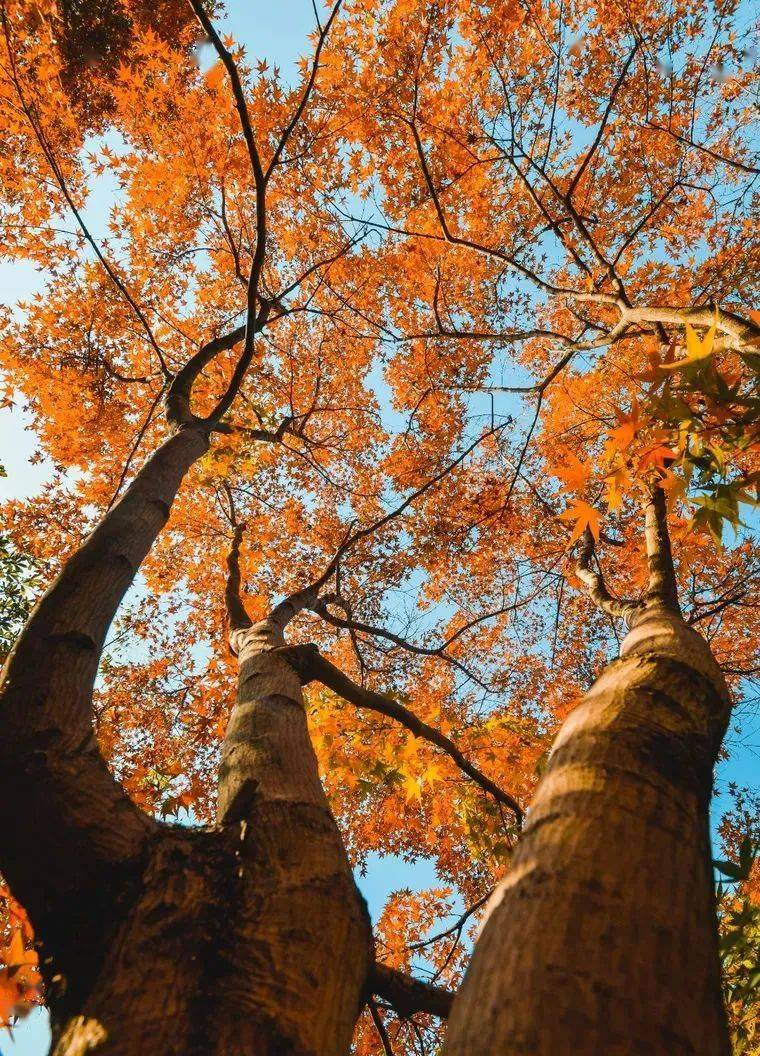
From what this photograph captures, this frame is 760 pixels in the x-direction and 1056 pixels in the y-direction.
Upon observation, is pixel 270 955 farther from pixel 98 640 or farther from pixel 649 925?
pixel 98 640

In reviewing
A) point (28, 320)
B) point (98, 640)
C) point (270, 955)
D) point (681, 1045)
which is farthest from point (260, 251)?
point (28, 320)

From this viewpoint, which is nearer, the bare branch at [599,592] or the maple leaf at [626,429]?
the maple leaf at [626,429]

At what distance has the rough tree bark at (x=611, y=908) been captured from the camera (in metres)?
0.72

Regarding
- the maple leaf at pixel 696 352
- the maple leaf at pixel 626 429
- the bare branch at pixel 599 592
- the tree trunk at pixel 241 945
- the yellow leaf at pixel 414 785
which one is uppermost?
the bare branch at pixel 599 592

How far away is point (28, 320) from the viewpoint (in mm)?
6625

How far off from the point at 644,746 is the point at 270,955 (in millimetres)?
859

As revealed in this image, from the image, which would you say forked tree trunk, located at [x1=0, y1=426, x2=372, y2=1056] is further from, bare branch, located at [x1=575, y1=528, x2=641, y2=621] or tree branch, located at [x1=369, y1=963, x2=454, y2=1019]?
bare branch, located at [x1=575, y1=528, x2=641, y2=621]

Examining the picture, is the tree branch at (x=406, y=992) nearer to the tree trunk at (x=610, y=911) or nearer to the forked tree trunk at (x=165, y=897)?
the forked tree trunk at (x=165, y=897)

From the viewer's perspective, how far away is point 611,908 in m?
0.84

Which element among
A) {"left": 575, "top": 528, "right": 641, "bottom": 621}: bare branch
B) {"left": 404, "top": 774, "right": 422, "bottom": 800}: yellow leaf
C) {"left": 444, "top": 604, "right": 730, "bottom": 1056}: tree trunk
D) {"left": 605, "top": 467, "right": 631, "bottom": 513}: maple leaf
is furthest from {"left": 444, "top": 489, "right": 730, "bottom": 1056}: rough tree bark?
{"left": 404, "top": 774, "right": 422, "bottom": 800}: yellow leaf

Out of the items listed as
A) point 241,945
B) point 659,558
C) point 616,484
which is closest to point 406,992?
point 241,945

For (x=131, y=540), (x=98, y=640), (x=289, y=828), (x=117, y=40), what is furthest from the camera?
(x=117, y=40)

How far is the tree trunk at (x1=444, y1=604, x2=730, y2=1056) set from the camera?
0.72 metres

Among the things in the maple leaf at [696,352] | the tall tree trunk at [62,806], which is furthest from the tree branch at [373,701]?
the maple leaf at [696,352]
